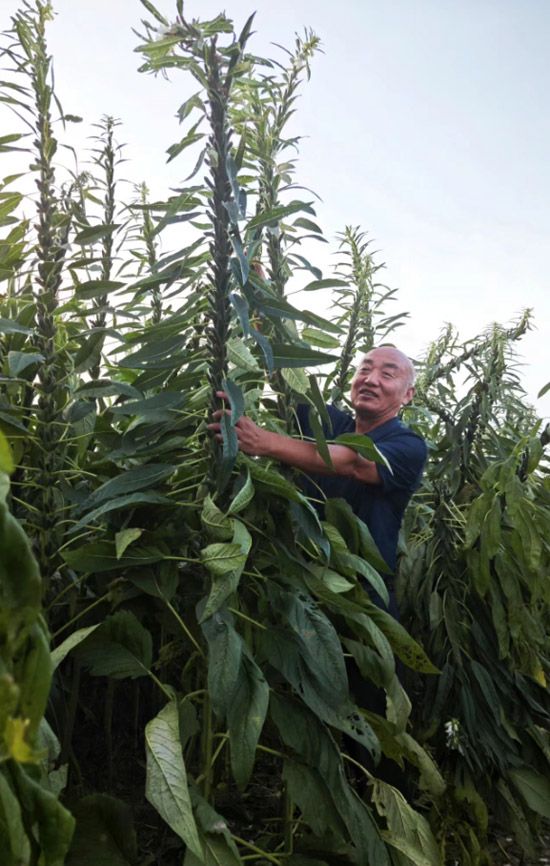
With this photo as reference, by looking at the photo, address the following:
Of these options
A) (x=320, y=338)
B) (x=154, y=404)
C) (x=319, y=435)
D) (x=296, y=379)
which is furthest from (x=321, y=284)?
(x=154, y=404)

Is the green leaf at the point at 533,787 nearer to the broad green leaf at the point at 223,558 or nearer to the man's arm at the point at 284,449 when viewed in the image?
the man's arm at the point at 284,449

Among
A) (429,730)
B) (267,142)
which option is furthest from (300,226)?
(429,730)

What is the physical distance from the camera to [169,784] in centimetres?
140

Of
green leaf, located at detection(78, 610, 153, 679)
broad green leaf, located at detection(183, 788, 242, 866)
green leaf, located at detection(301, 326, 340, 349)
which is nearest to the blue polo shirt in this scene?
green leaf, located at detection(301, 326, 340, 349)

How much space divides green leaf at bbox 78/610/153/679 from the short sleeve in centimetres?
93

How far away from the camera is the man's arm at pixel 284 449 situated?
71.9 inches

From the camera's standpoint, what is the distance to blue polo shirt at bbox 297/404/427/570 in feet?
8.20

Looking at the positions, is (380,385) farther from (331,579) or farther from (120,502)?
(120,502)

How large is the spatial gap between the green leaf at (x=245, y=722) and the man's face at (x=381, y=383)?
1.22m

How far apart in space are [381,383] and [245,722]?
4.35ft

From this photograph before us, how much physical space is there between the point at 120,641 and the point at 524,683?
1.50 m

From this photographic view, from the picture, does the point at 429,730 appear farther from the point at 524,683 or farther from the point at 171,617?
the point at 171,617

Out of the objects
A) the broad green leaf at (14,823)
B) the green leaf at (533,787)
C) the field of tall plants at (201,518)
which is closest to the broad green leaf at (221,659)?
the field of tall plants at (201,518)

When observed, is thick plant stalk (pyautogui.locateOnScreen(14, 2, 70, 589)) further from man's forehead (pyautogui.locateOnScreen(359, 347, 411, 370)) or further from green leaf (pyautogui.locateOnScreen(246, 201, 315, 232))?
man's forehead (pyautogui.locateOnScreen(359, 347, 411, 370))
